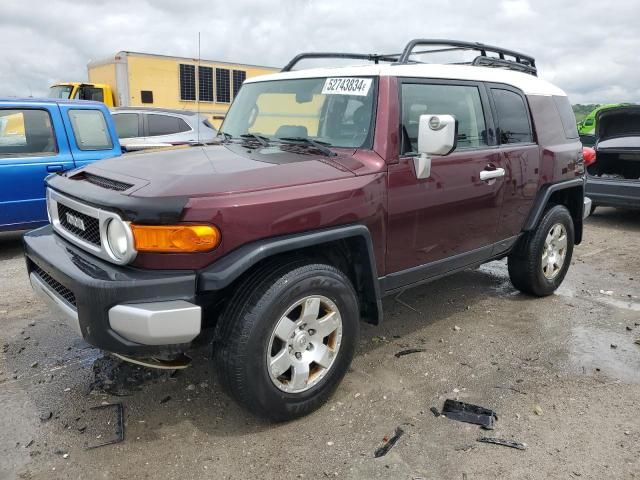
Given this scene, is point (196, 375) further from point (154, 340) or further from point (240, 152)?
point (240, 152)

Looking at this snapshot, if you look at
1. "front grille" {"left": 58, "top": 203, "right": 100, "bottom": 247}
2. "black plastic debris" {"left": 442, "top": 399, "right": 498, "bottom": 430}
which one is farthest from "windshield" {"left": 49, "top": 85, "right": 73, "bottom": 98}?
"black plastic debris" {"left": 442, "top": 399, "right": 498, "bottom": 430}

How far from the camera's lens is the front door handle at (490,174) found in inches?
148

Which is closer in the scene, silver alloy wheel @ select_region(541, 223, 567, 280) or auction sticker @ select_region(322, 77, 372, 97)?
auction sticker @ select_region(322, 77, 372, 97)

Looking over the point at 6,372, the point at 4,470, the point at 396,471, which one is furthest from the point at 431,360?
the point at 6,372

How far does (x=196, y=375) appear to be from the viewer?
134 inches

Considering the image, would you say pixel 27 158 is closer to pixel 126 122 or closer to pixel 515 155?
pixel 126 122

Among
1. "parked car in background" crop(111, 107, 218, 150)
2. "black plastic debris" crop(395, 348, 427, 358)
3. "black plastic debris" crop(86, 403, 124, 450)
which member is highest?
"parked car in background" crop(111, 107, 218, 150)

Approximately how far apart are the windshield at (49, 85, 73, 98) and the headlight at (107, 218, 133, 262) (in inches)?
489

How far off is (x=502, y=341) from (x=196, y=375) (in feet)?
7.32

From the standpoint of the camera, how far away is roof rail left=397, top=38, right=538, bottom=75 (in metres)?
3.59

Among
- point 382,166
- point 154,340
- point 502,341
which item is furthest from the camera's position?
point 502,341

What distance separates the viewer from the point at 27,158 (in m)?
5.91

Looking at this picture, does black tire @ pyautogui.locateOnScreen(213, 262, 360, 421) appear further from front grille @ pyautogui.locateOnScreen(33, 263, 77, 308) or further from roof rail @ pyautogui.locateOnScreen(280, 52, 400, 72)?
roof rail @ pyautogui.locateOnScreen(280, 52, 400, 72)

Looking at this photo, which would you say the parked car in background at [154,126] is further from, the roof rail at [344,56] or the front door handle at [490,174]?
the front door handle at [490,174]
